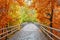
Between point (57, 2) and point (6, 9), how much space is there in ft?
14.2

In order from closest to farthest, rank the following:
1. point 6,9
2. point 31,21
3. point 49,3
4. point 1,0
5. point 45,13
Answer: point 1,0
point 6,9
point 49,3
point 45,13
point 31,21

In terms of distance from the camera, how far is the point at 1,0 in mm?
15812

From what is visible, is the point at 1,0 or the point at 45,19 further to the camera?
the point at 45,19

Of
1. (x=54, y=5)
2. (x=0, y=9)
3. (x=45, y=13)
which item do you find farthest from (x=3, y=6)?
(x=45, y=13)

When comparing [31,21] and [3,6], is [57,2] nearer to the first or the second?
[3,6]

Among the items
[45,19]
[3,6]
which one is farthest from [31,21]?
[3,6]

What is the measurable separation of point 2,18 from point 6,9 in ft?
3.35

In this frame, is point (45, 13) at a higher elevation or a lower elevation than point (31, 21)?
higher

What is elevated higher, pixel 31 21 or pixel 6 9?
pixel 6 9

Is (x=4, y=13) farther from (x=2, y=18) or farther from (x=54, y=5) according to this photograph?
(x=54, y=5)

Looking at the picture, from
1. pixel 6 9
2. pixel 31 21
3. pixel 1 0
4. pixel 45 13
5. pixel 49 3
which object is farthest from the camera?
pixel 31 21

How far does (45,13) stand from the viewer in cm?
2050

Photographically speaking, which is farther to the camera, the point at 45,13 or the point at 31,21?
the point at 31,21

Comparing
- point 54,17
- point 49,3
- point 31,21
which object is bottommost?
point 31,21
